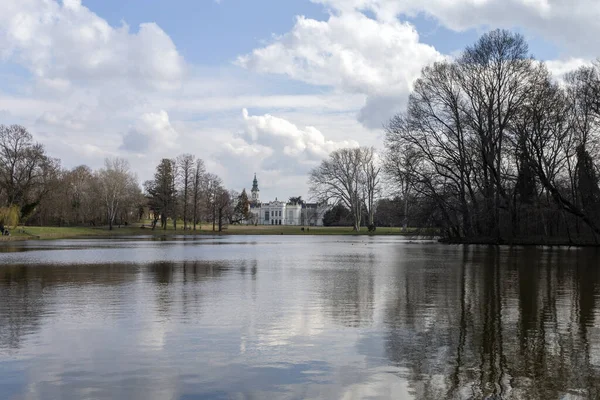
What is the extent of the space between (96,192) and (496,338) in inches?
3750

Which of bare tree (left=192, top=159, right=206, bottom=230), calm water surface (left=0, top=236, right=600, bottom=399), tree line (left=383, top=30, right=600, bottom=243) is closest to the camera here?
calm water surface (left=0, top=236, right=600, bottom=399)

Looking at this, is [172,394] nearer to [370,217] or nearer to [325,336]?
[325,336]

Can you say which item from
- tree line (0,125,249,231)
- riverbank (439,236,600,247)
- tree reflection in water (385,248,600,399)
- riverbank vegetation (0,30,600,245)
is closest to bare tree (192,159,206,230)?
tree line (0,125,249,231)

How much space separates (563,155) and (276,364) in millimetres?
48673

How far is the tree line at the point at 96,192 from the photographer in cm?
7081

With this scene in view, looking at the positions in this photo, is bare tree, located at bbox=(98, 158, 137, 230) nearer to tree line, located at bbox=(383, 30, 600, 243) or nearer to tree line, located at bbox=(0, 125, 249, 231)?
tree line, located at bbox=(0, 125, 249, 231)

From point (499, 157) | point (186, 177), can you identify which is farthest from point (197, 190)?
point (499, 157)

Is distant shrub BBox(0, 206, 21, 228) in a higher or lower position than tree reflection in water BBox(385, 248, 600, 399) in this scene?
higher

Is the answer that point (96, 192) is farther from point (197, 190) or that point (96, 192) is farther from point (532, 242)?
point (532, 242)

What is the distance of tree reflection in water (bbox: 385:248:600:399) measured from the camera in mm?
7070

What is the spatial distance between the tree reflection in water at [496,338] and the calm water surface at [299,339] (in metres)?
0.03

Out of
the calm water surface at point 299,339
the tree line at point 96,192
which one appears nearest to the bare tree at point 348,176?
the tree line at point 96,192

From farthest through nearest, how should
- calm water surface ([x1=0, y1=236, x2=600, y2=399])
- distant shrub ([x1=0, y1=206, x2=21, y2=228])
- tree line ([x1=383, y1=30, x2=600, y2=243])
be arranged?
1. distant shrub ([x1=0, y1=206, x2=21, y2=228])
2. tree line ([x1=383, y1=30, x2=600, y2=243])
3. calm water surface ([x1=0, y1=236, x2=600, y2=399])

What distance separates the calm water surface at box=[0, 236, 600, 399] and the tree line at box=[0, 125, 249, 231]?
57.3 m
